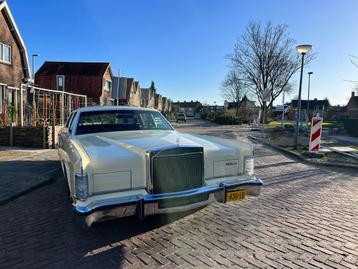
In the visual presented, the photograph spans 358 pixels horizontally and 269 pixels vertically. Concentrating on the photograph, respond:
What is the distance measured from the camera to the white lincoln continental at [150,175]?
3379mm

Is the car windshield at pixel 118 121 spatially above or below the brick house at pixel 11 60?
below

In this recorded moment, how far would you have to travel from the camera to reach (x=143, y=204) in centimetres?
349

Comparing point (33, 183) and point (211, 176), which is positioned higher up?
point (211, 176)

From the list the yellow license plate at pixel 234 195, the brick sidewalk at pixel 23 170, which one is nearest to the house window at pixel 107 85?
the brick sidewalk at pixel 23 170

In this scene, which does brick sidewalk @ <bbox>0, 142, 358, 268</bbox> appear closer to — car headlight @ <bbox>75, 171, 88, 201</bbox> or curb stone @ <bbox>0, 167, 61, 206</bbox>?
curb stone @ <bbox>0, 167, 61, 206</bbox>

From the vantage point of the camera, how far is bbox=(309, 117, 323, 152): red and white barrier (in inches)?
408

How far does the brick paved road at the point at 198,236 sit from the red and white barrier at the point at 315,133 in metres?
5.05

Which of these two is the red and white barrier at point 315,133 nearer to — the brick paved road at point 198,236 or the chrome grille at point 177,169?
the brick paved road at point 198,236

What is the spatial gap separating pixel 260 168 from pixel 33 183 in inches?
234

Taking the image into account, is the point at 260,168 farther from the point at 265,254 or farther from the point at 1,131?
the point at 1,131

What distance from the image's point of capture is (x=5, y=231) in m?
4.05

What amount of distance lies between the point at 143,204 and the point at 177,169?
0.63 metres

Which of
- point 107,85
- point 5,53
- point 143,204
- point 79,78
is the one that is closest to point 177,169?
point 143,204

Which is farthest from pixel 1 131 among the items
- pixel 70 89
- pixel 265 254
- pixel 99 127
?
pixel 70 89
